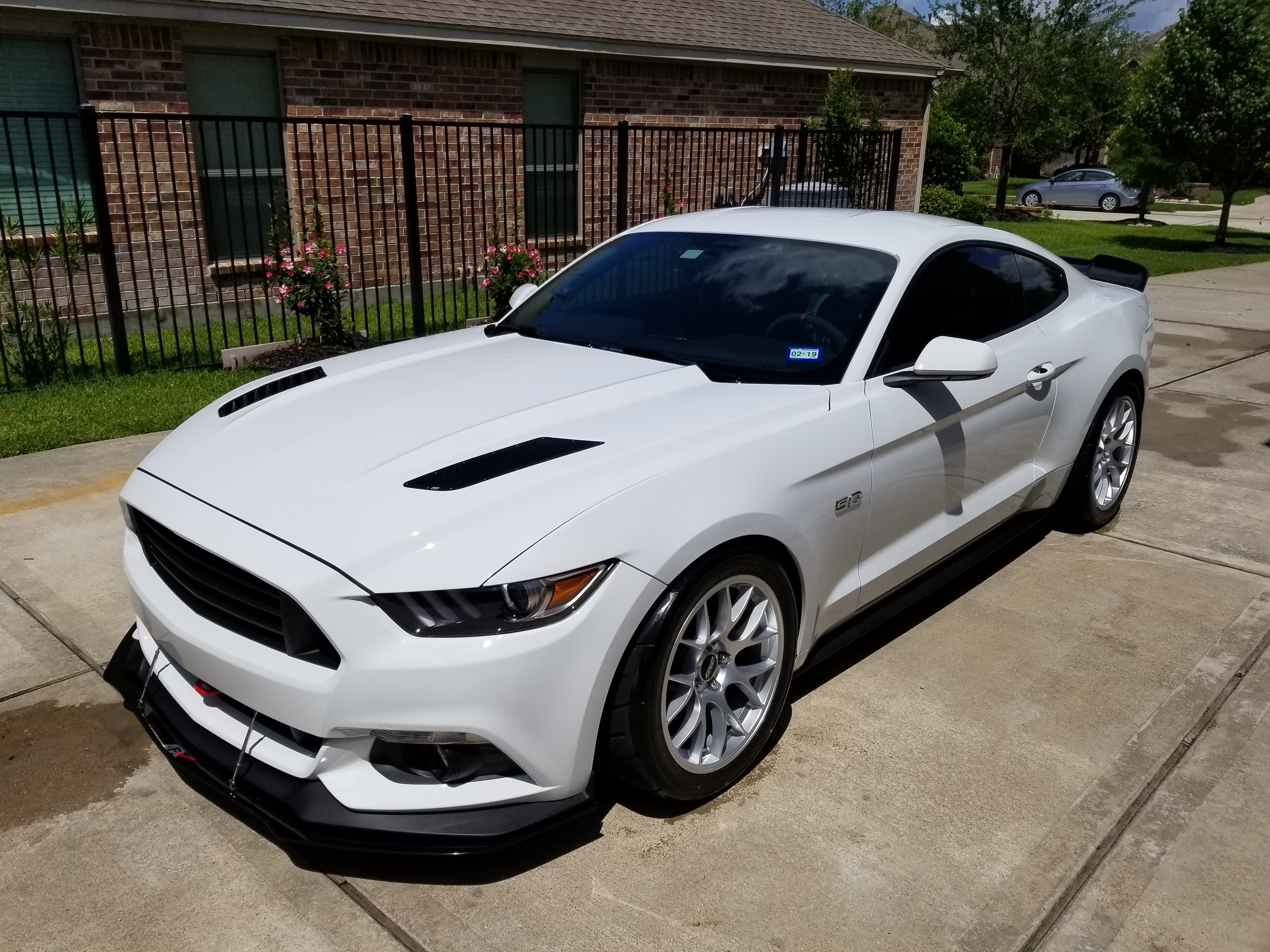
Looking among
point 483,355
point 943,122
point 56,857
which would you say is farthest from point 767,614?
point 943,122

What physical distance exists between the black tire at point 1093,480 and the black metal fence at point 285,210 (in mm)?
5576

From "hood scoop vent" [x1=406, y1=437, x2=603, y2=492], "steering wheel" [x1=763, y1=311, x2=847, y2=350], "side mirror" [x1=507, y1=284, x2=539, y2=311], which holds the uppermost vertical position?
"steering wheel" [x1=763, y1=311, x2=847, y2=350]

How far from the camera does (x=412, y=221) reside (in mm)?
9086

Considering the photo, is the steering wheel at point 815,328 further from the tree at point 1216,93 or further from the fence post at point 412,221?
the tree at point 1216,93

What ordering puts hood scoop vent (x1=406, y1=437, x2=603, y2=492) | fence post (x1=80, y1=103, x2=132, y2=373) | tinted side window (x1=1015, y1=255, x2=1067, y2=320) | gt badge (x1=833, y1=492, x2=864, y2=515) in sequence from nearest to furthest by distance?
1. hood scoop vent (x1=406, y1=437, x2=603, y2=492)
2. gt badge (x1=833, y1=492, x2=864, y2=515)
3. tinted side window (x1=1015, y1=255, x2=1067, y2=320)
4. fence post (x1=80, y1=103, x2=132, y2=373)

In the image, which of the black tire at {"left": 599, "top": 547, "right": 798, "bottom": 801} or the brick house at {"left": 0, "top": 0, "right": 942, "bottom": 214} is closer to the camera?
the black tire at {"left": 599, "top": 547, "right": 798, "bottom": 801}

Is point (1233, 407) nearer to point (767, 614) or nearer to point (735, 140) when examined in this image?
point (767, 614)

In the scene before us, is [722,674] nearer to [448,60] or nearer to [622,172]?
[622,172]

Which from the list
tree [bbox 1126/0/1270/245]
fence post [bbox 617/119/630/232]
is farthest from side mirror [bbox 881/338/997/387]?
tree [bbox 1126/0/1270/245]

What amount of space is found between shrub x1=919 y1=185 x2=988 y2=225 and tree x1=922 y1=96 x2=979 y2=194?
6.99 ft

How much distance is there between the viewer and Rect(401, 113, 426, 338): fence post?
28.7ft

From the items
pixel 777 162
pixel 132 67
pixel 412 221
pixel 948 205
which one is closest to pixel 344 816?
pixel 412 221

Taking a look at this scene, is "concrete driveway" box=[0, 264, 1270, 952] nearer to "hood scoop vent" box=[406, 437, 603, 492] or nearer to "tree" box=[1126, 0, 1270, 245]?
"hood scoop vent" box=[406, 437, 603, 492]

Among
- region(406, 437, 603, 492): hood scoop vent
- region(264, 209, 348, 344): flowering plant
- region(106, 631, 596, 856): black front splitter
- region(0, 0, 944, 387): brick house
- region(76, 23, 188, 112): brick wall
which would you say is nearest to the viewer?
region(106, 631, 596, 856): black front splitter
